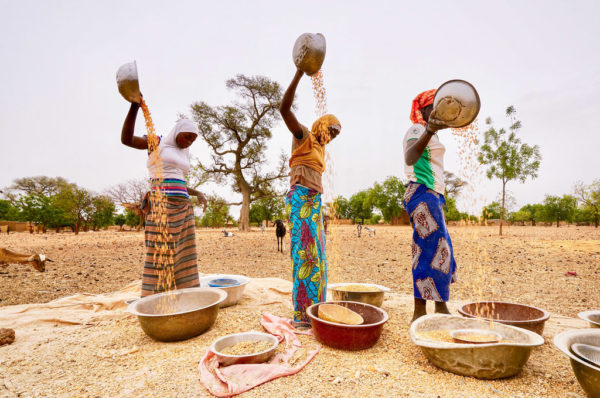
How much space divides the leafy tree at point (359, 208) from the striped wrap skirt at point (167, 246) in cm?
4690

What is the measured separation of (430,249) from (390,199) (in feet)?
132

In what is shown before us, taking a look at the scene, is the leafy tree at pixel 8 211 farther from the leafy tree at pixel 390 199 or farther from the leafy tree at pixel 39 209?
the leafy tree at pixel 390 199

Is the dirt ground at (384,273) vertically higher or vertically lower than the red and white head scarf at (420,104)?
lower

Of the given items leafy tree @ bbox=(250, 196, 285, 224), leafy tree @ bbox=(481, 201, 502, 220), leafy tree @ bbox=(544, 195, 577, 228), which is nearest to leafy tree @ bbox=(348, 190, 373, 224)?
leafy tree @ bbox=(250, 196, 285, 224)

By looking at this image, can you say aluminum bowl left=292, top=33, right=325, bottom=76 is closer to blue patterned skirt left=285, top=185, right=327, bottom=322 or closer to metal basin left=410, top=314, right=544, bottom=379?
blue patterned skirt left=285, top=185, right=327, bottom=322

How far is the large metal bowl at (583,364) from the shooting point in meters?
1.43

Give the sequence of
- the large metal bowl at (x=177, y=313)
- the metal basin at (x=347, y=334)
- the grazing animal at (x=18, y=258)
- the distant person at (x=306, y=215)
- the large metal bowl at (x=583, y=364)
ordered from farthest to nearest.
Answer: the grazing animal at (x=18, y=258) → the distant person at (x=306, y=215) → the large metal bowl at (x=177, y=313) → the metal basin at (x=347, y=334) → the large metal bowl at (x=583, y=364)

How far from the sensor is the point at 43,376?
2.01 metres

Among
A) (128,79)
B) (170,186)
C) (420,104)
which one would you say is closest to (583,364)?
(420,104)

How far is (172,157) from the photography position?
3.05 meters

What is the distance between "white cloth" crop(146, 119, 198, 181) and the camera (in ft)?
9.86

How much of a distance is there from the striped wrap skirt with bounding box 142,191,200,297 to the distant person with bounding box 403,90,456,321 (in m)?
2.24

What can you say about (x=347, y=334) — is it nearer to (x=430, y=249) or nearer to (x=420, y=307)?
(x=420, y=307)

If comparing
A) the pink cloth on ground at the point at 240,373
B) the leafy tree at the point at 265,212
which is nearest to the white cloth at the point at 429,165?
the pink cloth on ground at the point at 240,373
